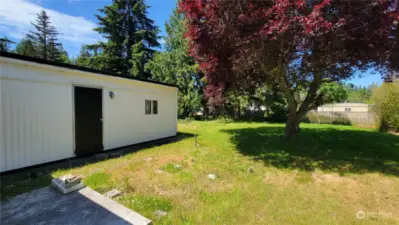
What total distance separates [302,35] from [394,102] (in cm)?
1072

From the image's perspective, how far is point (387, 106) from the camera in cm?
1109

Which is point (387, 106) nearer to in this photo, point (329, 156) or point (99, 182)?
point (329, 156)

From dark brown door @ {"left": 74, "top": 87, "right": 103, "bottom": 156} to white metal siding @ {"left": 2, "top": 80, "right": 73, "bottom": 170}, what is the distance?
22cm

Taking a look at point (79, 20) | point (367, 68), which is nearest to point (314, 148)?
point (367, 68)

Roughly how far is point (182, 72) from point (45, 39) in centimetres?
2375

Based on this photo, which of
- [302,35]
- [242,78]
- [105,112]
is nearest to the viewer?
[302,35]

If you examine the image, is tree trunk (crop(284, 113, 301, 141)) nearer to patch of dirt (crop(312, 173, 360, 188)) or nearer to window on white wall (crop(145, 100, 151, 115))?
patch of dirt (crop(312, 173, 360, 188))

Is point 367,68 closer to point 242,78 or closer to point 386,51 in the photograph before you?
point 386,51

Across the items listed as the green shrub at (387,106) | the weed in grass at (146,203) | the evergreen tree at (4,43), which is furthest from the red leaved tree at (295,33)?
the evergreen tree at (4,43)

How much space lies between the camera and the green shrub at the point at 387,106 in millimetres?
10766

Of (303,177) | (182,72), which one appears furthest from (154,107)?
(182,72)

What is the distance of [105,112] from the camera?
5879mm

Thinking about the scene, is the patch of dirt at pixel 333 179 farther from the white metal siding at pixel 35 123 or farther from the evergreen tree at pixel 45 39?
the evergreen tree at pixel 45 39

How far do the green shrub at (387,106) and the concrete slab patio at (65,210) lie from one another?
1419cm
